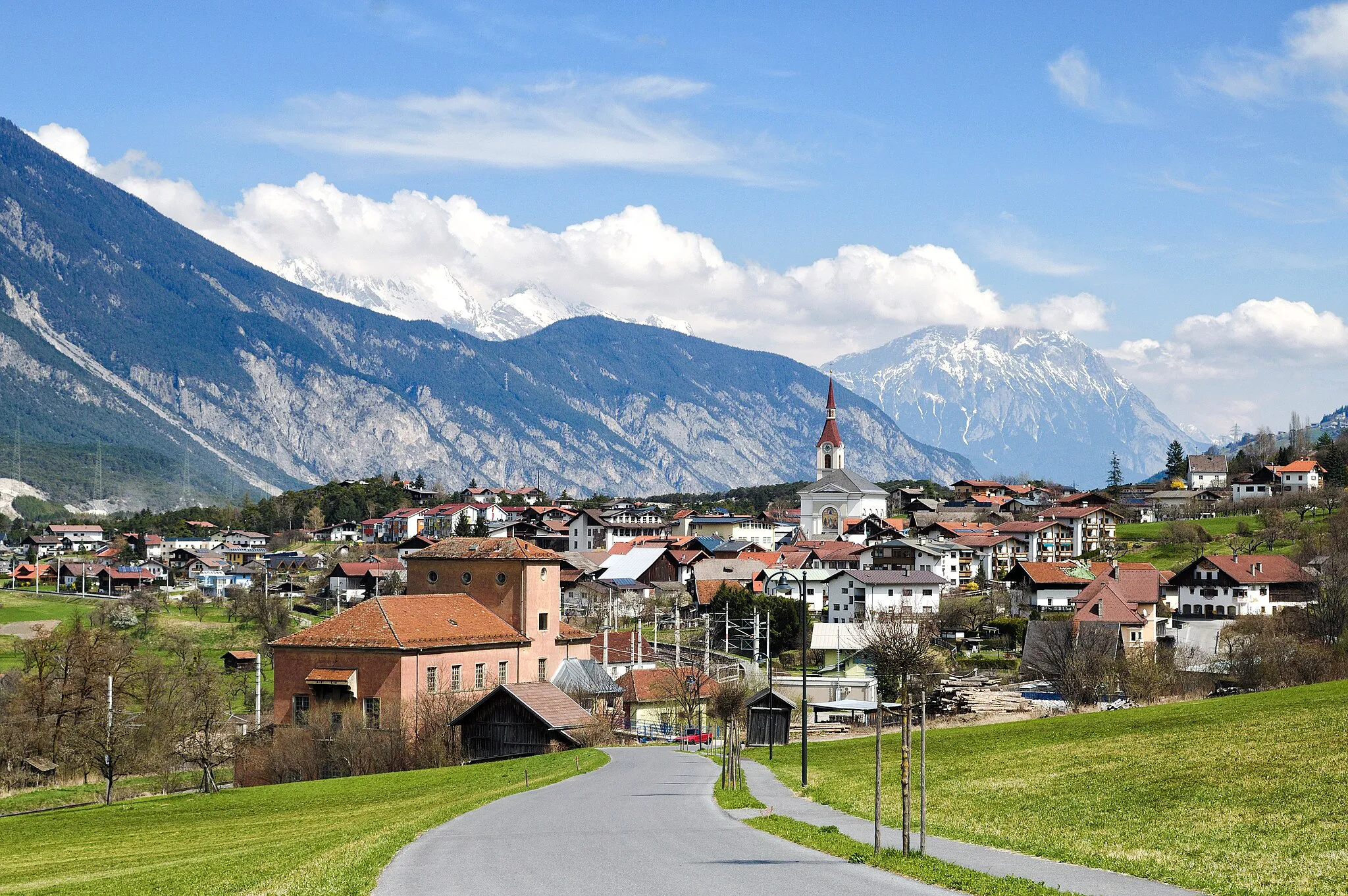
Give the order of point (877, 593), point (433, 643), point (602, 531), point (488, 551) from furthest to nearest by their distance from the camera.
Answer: point (602, 531) → point (877, 593) → point (488, 551) → point (433, 643)

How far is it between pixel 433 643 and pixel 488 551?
10.3 m

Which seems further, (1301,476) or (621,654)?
(1301,476)

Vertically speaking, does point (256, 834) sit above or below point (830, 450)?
below

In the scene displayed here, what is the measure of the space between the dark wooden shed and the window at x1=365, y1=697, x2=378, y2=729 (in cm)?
1630

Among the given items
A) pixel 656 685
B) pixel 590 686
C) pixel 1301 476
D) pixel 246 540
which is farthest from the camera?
pixel 246 540

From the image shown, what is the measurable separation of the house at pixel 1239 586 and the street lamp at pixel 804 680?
106ft

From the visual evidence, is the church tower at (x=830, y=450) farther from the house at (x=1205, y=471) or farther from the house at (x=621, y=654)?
the house at (x=621, y=654)

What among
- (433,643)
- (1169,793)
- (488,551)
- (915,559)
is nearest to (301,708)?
(433,643)

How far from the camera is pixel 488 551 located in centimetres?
6662

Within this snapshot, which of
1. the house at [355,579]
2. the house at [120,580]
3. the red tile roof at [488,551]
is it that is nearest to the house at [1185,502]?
the house at [355,579]

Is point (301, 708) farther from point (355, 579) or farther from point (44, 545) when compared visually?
point (44, 545)

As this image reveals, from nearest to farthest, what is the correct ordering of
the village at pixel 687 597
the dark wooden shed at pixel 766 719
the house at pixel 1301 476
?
1. the dark wooden shed at pixel 766 719
2. the village at pixel 687 597
3. the house at pixel 1301 476

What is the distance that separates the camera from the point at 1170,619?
90.9 m

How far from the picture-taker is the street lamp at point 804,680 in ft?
102
